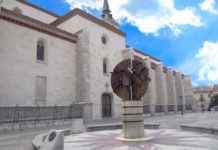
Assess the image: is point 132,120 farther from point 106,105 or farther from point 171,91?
point 171,91

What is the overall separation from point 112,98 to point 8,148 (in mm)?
16273

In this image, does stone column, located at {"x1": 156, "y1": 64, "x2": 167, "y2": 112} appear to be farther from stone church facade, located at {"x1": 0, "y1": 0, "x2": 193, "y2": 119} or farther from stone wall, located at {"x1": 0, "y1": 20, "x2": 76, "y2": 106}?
stone wall, located at {"x1": 0, "y1": 20, "x2": 76, "y2": 106}

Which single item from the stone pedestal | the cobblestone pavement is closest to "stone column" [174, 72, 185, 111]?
the stone pedestal

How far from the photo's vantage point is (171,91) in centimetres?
3497

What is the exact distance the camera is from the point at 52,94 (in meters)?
17.2

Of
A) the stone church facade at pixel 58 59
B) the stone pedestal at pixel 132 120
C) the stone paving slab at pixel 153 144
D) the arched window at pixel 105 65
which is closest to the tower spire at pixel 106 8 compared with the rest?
the stone church facade at pixel 58 59

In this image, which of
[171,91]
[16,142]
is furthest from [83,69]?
[171,91]

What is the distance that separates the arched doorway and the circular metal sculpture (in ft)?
45.8

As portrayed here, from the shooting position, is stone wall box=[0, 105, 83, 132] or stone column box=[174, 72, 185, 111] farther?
stone column box=[174, 72, 185, 111]

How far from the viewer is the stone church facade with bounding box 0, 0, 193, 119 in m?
14.9

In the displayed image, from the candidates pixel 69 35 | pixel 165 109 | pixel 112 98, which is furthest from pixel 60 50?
pixel 165 109

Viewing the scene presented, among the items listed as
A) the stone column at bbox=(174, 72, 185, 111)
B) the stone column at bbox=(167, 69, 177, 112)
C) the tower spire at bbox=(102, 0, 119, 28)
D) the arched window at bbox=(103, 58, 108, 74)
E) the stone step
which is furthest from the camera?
the tower spire at bbox=(102, 0, 119, 28)

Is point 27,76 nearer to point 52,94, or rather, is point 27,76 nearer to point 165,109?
point 52,94

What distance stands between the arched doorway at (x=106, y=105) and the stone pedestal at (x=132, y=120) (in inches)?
556
